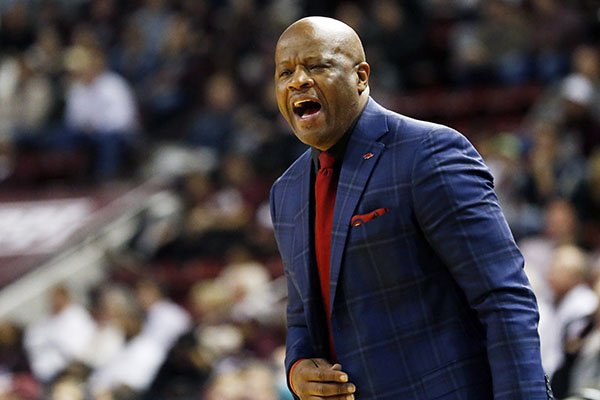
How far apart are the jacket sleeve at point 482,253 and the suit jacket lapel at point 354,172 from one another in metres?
0.13

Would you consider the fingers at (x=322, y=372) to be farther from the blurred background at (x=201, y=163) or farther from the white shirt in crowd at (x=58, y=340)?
the white shirt in crowd at (x=58, y=340)

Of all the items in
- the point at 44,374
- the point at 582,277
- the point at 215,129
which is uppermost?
the point at 215,129

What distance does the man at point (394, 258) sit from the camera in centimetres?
213

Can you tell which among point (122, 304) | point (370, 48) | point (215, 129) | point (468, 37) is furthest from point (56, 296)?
point (468, 37)

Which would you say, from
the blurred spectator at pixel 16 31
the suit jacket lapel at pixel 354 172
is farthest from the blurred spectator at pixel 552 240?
the blurred spectator at pixel 16 31

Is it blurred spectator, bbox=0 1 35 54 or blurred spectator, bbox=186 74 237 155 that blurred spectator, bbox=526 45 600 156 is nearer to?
blurred spectator, bbox=186 74 237 155

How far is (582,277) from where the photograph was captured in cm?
631


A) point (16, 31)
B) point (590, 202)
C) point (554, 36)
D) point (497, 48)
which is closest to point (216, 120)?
point (497, 48)

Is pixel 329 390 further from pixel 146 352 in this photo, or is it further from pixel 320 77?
pixel 146 352

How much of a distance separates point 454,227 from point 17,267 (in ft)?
26.9

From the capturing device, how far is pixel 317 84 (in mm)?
2264

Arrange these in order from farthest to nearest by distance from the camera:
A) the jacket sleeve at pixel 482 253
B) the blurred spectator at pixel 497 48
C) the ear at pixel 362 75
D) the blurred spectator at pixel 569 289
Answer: the blurred spectator at pixel 497 48, the blurred spectator at pixel 569 289, the ear at pixel 362 75, the jacket sleeve at pixel 482 253

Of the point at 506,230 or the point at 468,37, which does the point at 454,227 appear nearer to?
the point at 506,230

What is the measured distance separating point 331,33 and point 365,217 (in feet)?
1.28
